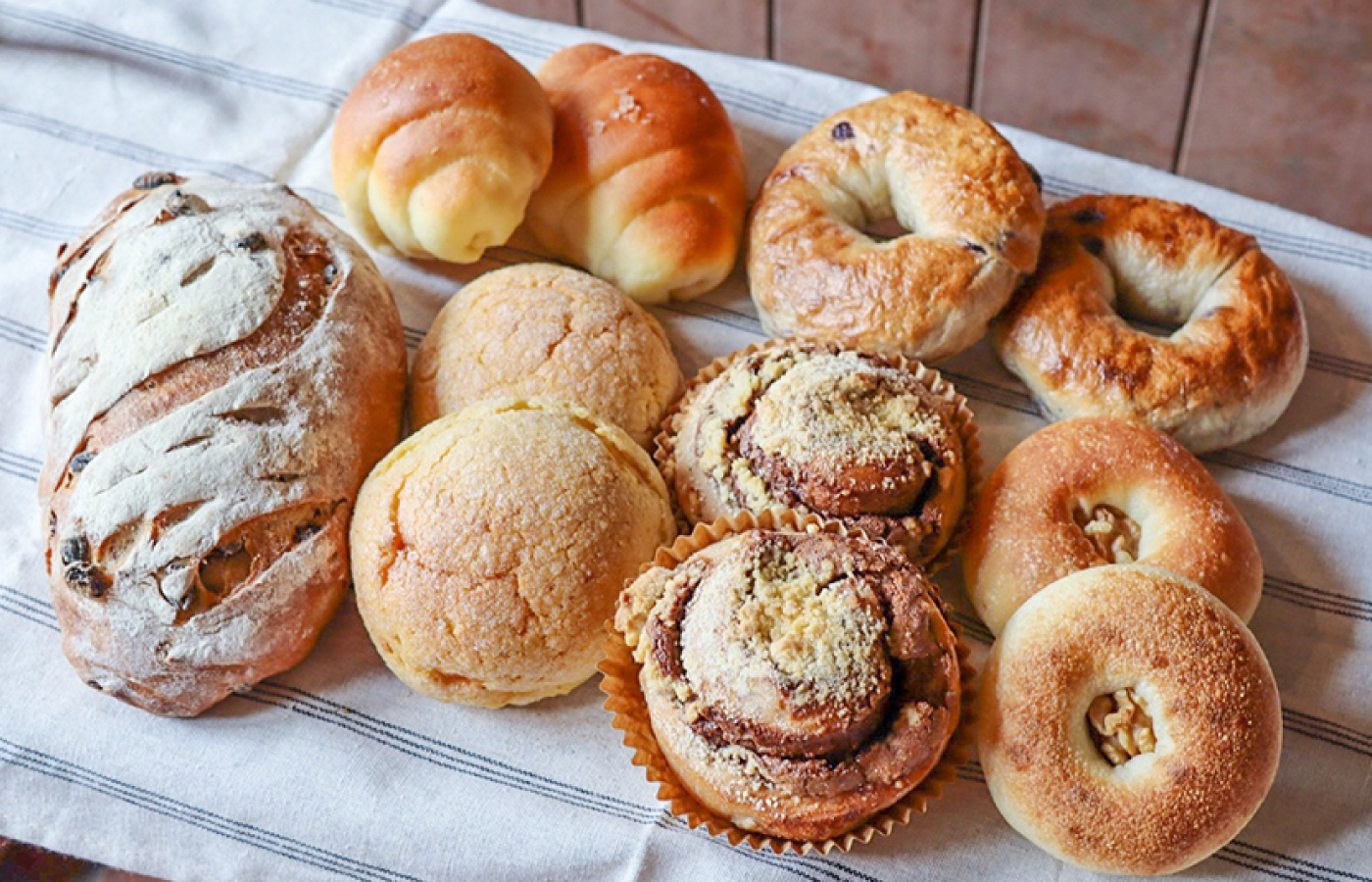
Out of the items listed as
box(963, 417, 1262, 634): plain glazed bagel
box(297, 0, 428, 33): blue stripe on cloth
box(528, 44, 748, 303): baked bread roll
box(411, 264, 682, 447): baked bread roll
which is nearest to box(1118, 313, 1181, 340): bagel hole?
box(963, 417, 1262, 634): plain glazed bagel

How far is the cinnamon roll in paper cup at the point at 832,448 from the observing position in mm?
1516

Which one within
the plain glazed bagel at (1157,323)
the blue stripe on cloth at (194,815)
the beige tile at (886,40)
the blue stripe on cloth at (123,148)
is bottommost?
the blue stripe on cloth at (194,815)

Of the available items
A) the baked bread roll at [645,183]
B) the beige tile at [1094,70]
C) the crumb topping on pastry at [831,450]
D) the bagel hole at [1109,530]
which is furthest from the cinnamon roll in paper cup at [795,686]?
the beige tile at [1094,70]

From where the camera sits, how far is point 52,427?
161 cm

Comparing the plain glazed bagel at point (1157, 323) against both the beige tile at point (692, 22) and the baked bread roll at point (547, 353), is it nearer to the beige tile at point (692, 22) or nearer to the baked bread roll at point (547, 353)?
the baked bread roll at point (547, 353)

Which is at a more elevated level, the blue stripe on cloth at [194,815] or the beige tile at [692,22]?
the beige tile at [692,22]

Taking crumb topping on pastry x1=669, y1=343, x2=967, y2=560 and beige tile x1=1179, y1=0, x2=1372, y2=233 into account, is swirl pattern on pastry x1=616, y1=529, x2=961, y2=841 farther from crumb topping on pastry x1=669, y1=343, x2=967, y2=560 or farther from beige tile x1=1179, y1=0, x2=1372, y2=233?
beige tile x1=1179, y1=0, x2=1372, y2=233

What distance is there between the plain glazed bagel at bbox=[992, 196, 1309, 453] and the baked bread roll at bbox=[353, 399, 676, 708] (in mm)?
648

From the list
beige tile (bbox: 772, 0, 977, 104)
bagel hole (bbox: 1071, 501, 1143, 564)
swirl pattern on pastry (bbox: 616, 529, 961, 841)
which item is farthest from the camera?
beige tile (bbox: 772, 0, 977, 104)

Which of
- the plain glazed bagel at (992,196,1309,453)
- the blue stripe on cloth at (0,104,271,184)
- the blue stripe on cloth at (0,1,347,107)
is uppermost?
the blue stripe on cloth at (0,1,347,107)

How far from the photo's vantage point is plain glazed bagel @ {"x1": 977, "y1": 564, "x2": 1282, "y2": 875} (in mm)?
1343

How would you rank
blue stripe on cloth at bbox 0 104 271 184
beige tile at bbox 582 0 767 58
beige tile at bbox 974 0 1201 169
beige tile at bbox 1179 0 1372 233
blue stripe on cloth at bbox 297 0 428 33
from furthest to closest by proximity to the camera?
beige tile at bbox 582 0 767 58, beige tile at bbox 974 0 1201 169, beige tile at bbox 1179 0 1372 233, blue stripe on cloth at bbox 297 0 428 33, blue stripe on cloth at bbox 0 104 271 184

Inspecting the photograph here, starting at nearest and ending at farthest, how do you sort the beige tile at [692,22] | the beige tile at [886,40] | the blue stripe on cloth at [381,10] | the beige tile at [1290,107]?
the blue stripe on cloth at [381,10] < the beige tile at [1290,107] < the beige tile at [886,40] < the beige tile at [692,22]

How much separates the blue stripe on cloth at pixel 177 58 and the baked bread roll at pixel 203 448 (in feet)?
2.07
